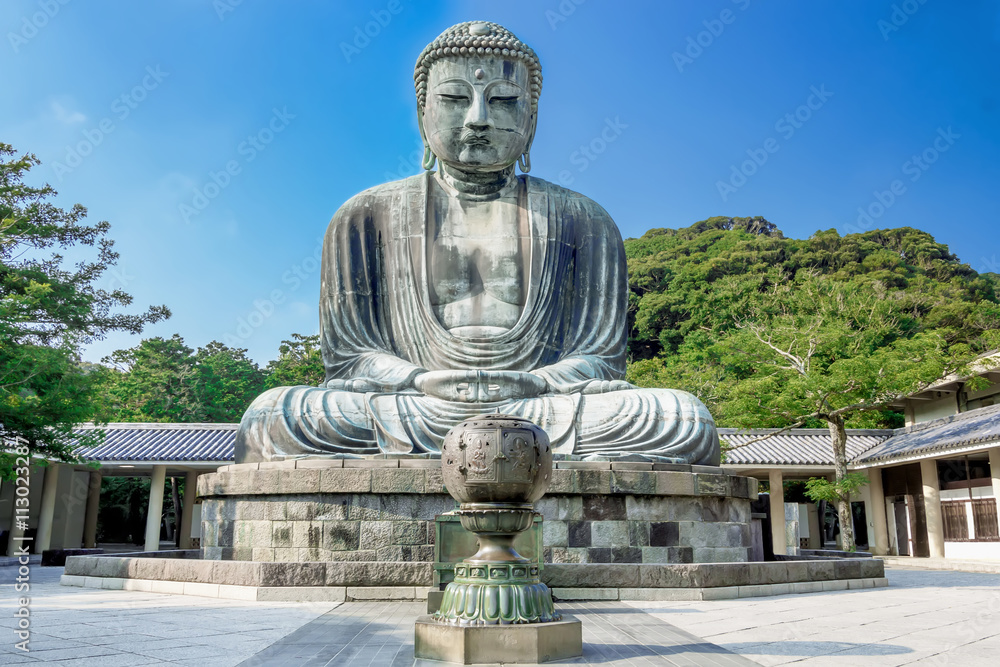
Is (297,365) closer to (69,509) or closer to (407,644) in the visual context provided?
(69,509)

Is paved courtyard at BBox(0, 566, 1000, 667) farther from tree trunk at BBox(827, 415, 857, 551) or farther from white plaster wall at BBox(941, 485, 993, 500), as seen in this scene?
white plaster wall at BBox(941, 485, 993, 500)

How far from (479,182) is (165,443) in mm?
13840

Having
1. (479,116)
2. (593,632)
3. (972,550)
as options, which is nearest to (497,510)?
(593,632)

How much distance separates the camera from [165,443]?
20.4m

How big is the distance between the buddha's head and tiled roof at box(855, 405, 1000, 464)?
12285 mm

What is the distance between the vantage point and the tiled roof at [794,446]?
832 inches

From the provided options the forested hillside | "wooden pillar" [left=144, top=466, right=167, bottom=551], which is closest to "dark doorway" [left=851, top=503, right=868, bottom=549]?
the forested hillside

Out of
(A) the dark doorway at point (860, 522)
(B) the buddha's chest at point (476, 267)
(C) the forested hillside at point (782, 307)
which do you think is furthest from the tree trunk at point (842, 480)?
(A) the dark doorway at point (860, 522)

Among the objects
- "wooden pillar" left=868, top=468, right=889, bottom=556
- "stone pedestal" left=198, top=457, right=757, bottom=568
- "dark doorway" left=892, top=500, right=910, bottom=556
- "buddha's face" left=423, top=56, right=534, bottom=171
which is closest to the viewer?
"stone pedestal" left=198, top=457, right=757, bottom=568

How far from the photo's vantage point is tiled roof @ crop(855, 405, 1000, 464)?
55.9 ft

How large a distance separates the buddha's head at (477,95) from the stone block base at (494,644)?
21.8ft

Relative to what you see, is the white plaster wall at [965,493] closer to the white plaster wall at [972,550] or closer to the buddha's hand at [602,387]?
the white plaster wall at [972,550]

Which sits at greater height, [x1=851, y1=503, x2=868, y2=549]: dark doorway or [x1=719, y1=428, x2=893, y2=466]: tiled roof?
[x1=719, y1=428, x2=893, y2=466]: tiled roof

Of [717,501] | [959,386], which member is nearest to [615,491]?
[717,501]
